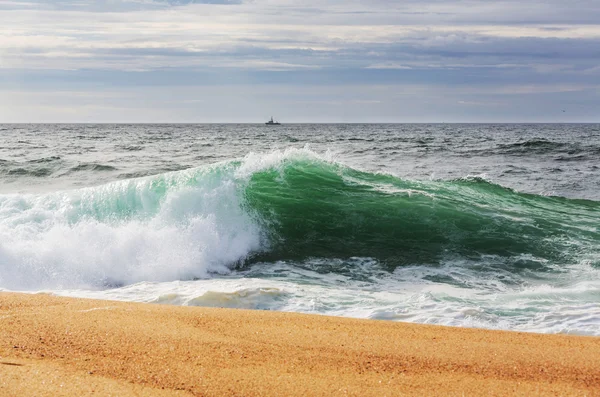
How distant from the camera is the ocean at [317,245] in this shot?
6172 millimetres

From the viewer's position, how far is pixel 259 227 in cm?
996

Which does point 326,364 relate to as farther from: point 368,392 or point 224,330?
point 224,330

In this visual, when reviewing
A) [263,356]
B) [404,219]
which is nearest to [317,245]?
[404,219]

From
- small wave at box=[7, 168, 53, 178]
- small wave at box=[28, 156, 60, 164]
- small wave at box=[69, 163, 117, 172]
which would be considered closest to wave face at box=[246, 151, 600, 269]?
small wave at box=[69, 163, 117, 172]

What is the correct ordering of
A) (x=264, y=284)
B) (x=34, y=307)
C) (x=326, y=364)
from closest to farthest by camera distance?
(x=326, y=364), (x=34, y=307), (x=264, y=284)

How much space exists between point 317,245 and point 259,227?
1.15m

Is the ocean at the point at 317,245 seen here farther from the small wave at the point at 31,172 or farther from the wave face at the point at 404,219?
the small wave at the point at 31,172

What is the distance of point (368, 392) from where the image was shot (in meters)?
3.43

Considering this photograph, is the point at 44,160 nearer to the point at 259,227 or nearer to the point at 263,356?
the point at 259,227

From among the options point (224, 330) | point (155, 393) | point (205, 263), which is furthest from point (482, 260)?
point (155, 393)

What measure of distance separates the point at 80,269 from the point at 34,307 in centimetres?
234

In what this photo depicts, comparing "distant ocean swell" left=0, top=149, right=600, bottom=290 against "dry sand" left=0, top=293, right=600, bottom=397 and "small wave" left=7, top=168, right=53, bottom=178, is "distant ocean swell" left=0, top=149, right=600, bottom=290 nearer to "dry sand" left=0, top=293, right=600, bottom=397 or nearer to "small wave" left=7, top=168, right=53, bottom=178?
"dry sand" left=0, top=293, right=600, bottom=397

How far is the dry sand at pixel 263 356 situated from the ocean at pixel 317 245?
881 millimetres

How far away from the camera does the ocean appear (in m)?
6.17
